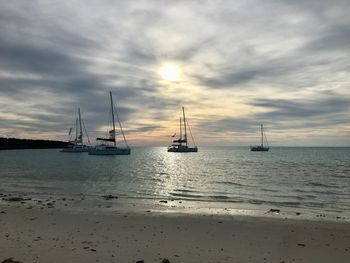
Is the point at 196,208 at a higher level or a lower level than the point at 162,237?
lower

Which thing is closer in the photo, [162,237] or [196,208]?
[162,237]

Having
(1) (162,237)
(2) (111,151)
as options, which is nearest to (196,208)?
(1) (162,237)

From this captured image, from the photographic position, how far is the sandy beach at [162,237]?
11.7m

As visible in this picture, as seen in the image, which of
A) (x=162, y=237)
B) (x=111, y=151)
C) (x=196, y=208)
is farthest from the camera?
(x=111, y=151)


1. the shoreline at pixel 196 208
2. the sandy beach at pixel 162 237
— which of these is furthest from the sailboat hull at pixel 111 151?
the sandy beach at pixel 162 237

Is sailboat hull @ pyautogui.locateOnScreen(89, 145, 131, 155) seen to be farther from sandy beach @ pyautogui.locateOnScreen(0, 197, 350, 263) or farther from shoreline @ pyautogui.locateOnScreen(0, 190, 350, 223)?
sandy beach @ pyautogui.locateOnScreen(0, 197, 350, 263)

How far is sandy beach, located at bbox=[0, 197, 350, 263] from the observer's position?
11.7 metres

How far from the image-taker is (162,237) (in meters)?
14.1

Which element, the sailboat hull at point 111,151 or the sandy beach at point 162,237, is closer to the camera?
the sandy beach at point 162,237

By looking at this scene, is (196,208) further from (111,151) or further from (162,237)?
(111,151)

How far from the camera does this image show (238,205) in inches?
Result: 945

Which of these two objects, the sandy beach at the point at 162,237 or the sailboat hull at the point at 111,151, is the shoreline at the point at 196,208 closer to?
the sandy beach at the point at 162,237

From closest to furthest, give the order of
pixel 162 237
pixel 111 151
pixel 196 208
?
pixel 162 237 → pixel 196 208 → pixel 111 151

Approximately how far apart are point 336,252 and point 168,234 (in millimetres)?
5852
